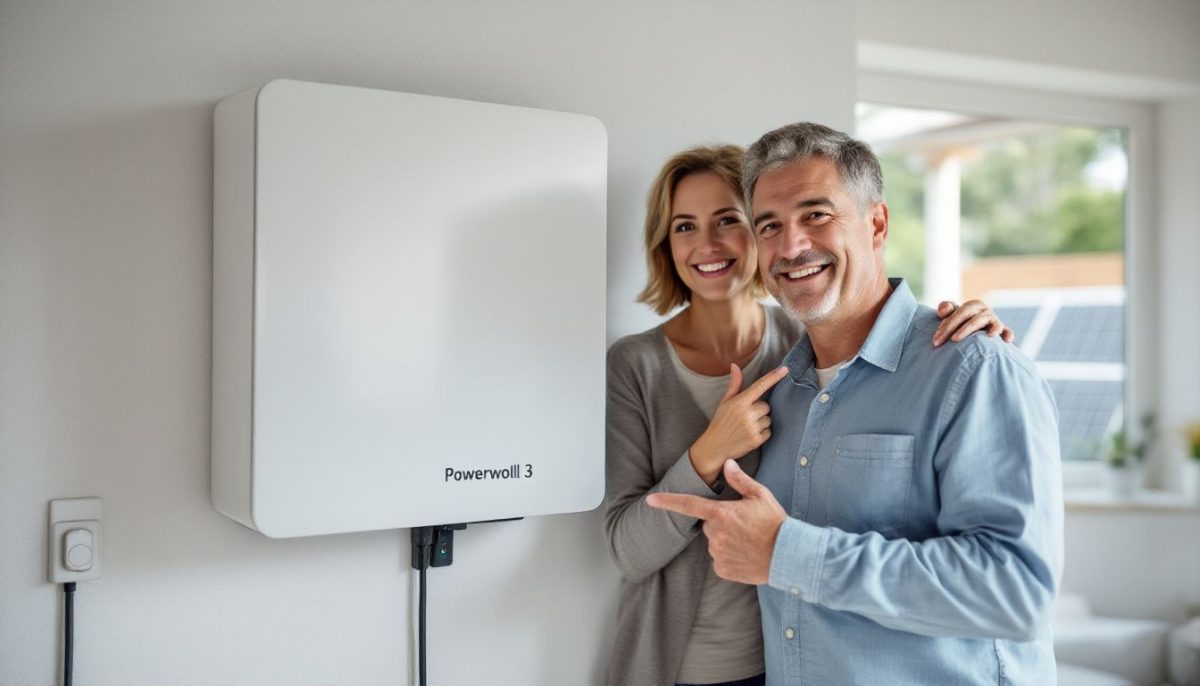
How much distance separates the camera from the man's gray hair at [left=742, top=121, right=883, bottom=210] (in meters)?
1.40

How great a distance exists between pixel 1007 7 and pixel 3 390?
7.98 ft

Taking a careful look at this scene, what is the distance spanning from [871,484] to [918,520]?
8 centimetres

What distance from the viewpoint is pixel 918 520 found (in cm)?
130

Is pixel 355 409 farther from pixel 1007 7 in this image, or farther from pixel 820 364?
pixel 1007 7

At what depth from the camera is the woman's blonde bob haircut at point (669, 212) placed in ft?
5.18

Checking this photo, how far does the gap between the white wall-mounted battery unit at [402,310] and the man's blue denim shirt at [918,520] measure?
0.34m

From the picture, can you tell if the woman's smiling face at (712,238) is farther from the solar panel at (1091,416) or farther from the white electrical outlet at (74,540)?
the solar panel at (1091,416)

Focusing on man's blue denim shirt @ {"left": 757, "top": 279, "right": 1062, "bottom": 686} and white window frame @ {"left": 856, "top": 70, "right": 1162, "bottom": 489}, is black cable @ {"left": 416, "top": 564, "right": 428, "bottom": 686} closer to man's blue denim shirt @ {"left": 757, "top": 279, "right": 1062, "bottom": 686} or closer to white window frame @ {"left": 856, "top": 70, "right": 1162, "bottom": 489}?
man's blue denim shirt @ {"left": 757, "top": 279, "right": 1062, "bottom": 686}

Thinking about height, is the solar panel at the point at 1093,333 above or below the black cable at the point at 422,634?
above

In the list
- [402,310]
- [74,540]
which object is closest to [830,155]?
[402,310]

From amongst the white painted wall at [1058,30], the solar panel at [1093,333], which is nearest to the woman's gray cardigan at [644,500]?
the white painted wall at [1058,30]

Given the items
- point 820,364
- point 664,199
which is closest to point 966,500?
point 820,364

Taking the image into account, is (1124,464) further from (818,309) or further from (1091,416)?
(818,309)

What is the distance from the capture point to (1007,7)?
2.56 meters
